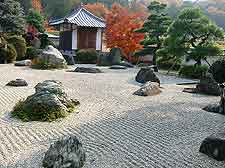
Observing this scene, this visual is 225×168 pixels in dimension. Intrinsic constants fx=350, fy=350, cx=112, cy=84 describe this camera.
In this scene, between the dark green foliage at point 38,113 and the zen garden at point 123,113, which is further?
the dark green foliage at point 38,113

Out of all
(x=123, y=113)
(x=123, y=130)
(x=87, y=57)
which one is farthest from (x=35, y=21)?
(x=123, y=130)

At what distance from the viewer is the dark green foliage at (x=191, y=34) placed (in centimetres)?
1908

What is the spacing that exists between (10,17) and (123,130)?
21013mm

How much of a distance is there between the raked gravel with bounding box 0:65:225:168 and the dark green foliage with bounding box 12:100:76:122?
0.22 metres

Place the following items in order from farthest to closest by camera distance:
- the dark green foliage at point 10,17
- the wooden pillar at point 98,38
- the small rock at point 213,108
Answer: the wooden pillar at point 98,38, the dark green foliage at point 10,17, the small rock at point 213,108

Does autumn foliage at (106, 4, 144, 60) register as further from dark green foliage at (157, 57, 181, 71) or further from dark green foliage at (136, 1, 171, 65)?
dark green foliage at (157, 57, 181, 71)

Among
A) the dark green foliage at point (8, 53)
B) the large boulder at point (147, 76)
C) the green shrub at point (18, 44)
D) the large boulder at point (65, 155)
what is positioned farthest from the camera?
the green shrub at point (18, 44)

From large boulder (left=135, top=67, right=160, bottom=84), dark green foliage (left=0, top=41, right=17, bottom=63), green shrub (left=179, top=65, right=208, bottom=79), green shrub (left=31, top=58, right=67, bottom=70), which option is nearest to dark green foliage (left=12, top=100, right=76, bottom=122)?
large boulder (left=135, top=67, right=160, bottom=84)

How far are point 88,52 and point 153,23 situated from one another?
569cm

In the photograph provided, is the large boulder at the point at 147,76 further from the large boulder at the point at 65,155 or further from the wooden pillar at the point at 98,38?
the wooden pillar at the point at 98,38

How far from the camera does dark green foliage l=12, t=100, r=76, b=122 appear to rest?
858cm

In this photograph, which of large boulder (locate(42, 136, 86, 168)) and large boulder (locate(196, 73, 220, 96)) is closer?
large boulder (locate(42, 136, 86, 168))

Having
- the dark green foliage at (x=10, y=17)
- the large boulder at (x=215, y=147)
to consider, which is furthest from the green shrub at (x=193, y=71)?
the dark green foliage at (x=10, y=17)

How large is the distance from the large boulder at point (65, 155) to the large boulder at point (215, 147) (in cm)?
227
